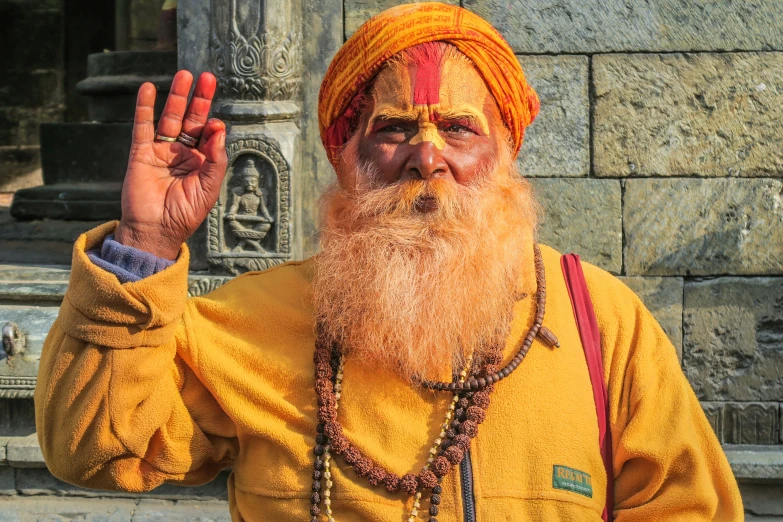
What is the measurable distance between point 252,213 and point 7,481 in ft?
5.50

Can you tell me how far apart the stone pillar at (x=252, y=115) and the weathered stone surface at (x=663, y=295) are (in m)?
1.57

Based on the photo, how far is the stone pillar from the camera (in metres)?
3.88

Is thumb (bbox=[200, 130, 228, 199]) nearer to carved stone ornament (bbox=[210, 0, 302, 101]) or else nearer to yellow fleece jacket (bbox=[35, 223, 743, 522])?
yellow fleece jacket (bbox=[35, 223, 743, 522])

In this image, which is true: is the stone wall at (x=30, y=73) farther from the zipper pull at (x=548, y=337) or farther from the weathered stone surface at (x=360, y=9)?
the zipper pull at (x=548, y=337)

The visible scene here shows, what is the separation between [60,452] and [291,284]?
0.69 meters

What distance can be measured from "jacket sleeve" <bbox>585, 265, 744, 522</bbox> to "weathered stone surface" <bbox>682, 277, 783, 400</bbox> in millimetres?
2097

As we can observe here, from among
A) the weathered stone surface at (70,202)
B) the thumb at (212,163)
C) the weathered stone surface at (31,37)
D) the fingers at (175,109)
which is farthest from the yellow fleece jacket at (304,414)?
the weathered stone surface at (31,37)

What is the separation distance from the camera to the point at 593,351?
2.17m

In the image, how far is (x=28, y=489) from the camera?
420 cm

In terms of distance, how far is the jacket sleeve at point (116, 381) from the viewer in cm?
193

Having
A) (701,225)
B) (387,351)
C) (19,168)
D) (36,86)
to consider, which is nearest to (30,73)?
(36,86)

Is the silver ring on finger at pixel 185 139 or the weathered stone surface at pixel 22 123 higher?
the weathered stone surface at pixel 22 123

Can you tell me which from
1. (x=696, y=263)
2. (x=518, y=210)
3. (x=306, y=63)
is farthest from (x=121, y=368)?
(x=696, y=263)

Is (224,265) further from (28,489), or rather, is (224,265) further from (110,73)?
(110,73)
